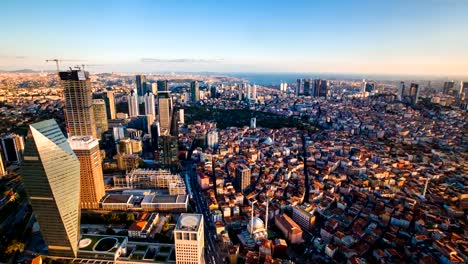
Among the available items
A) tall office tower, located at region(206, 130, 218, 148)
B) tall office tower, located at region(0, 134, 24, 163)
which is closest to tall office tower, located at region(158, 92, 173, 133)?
tall office tower, located at region(206, 130, 218, 148)

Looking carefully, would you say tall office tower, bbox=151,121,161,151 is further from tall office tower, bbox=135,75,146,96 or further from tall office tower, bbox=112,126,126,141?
tall office tower, bbox=135,75,146,96

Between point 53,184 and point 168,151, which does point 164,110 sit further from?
point 53,184

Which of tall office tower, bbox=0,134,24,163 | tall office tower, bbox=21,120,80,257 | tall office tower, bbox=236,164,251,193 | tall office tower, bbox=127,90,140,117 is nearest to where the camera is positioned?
tall office tower, bbox=21,120,80,257

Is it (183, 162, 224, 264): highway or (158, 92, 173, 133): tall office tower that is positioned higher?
(158, 92, 173, 133): tall office tower

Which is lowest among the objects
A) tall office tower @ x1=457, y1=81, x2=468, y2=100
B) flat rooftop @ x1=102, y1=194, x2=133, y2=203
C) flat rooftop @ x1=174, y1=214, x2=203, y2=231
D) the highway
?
the highway

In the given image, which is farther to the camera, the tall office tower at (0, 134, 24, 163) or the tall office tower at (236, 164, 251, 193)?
the tall office tower at (0, 134, 24, 163)

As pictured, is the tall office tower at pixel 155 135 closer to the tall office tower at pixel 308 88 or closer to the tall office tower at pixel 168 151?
the tall office tower at pixel 168 151

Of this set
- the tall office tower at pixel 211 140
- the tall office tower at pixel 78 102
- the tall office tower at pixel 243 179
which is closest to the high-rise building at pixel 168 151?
the tall office tower at pixel 211 140

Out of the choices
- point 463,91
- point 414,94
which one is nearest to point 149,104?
point 414,94
